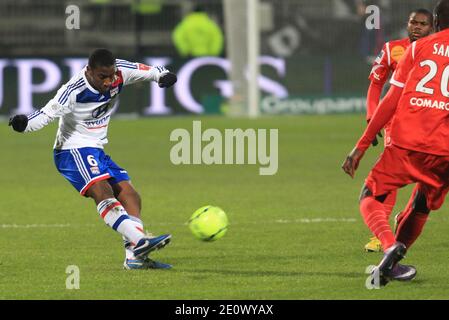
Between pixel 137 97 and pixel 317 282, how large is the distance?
19.7 m

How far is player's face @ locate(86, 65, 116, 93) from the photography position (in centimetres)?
890

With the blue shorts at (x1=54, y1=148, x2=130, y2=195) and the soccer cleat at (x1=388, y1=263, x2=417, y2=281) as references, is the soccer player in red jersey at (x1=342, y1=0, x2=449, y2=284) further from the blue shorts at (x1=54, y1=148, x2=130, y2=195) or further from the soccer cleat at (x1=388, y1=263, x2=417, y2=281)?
the blue shorts at (x1=54, y1=148, x2=130, y2=195)

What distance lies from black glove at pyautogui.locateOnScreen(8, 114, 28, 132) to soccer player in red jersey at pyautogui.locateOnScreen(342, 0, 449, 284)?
2.41 meters

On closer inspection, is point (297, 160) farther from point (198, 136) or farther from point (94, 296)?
point (94, 296)

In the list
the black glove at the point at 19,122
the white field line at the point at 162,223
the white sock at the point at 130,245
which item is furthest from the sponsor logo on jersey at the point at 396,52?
the black glove at the point at 19,122

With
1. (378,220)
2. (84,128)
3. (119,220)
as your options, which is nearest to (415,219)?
(378,220)

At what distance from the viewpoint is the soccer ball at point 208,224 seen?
9188 mm

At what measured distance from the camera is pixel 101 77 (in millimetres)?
8938

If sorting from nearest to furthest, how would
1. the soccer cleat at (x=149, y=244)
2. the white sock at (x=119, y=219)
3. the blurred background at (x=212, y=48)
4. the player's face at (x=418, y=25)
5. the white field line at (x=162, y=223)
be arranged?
the soccer cleat at (x=149, y=244), the white sock at (x=119, y=219), the player's face at (x=418, y=25), the white field line at (x=162, y=223), the blurred background at (x=212, y=48)

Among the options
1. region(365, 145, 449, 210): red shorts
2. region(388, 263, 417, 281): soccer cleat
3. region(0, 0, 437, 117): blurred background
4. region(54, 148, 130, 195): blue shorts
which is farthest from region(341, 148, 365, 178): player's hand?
region(0, 0, 437, 117): blurred background

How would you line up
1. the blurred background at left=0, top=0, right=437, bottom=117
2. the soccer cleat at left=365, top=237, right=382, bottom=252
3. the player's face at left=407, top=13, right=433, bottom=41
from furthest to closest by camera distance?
the blurred background at left=0, top=0, right=437, bottom=117
the soccer cleat at left=365, top=237, right=382, bottom=252
the player's face at left=407, top=13, right=433, bottom=41

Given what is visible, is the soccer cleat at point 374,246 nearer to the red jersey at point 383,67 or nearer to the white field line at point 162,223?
the red jersey at point 383,67

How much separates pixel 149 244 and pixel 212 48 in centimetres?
2002
